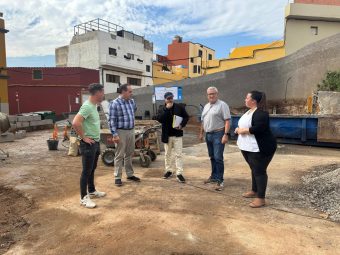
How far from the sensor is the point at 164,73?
46.6 m

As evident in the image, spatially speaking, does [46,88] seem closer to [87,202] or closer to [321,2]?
[321,2]

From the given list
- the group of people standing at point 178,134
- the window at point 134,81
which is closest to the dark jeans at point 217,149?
the group of people standing at point 178,134

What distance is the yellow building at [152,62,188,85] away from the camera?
46.0 meters

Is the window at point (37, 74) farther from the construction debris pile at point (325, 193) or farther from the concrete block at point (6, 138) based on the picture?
the construction debris pile at point (325, 193)

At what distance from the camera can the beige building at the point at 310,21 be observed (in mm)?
24703

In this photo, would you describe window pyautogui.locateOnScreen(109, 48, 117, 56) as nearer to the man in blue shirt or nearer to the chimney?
the chimney

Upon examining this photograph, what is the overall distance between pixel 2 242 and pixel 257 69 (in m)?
18.5

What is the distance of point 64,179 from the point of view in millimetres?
6758

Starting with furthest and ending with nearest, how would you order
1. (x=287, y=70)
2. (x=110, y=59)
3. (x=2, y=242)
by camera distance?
(x=110, y=59)
(x=287, y=70)
(x=2, y=242)

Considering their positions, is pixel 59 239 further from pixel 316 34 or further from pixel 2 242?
pixel 316 34

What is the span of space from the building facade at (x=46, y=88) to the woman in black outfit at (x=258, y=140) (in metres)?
29.1

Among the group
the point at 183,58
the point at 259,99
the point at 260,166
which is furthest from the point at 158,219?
the point at 183,58

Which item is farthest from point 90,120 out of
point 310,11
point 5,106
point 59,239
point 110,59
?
point 110,59

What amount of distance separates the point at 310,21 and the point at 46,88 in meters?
24.2
